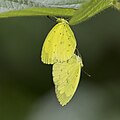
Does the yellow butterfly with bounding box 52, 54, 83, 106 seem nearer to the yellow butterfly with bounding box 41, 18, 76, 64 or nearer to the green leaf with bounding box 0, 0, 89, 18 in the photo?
the yellow butterfly with bounding box 41, 18, 76, 64

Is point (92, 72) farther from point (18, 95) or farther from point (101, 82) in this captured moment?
Answer: point (18, 95)

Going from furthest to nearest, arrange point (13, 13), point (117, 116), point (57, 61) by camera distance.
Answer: point (117, 116)
point (57, 61)
point (13, 13)

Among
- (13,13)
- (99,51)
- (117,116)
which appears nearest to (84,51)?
(99,51)

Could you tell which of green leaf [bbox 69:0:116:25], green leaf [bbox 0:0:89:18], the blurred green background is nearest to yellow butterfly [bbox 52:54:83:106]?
green leaf [bbox 0:0:89:18]

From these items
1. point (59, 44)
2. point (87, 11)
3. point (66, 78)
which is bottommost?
point (66, 78)

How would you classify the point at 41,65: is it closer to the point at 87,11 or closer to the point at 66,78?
the point at 66,78

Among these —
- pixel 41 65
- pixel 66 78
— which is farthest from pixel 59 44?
pixel 41 65
